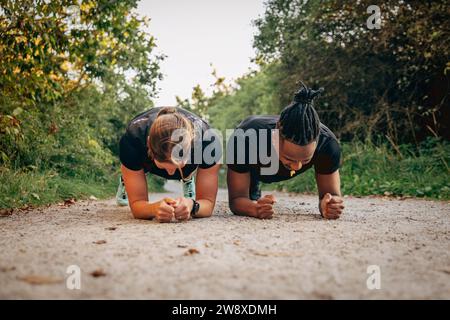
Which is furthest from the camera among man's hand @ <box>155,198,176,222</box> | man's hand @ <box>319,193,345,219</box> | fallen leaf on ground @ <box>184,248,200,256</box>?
man's hand @ <box>319,193,345,219</box>

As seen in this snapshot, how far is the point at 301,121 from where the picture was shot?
3.03 meters

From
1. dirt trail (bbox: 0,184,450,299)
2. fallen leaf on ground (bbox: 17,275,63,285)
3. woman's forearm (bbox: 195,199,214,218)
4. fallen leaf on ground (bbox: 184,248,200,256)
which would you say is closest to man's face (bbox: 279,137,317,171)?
dirt trail (bbox: 0,184,450,299)

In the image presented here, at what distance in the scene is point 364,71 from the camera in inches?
328

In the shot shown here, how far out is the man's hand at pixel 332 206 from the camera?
3.31 metres

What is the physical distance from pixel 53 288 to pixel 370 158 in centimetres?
699

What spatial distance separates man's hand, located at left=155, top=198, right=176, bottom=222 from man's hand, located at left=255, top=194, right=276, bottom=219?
29.6 inches

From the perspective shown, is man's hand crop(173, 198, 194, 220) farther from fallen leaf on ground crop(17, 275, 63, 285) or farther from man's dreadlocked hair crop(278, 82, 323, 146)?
fallen leaf on ground crop(17, 275, 63, 285)

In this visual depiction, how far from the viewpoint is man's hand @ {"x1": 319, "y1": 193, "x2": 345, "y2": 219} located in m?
3.31

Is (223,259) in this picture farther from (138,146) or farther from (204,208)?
(138,146)

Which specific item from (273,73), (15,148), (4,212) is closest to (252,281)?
(4,212)

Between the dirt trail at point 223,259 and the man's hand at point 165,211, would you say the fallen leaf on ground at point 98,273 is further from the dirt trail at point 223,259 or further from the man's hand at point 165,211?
the man's hand at point 165,211

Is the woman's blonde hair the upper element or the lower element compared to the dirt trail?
upper

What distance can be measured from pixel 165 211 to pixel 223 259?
113cm
